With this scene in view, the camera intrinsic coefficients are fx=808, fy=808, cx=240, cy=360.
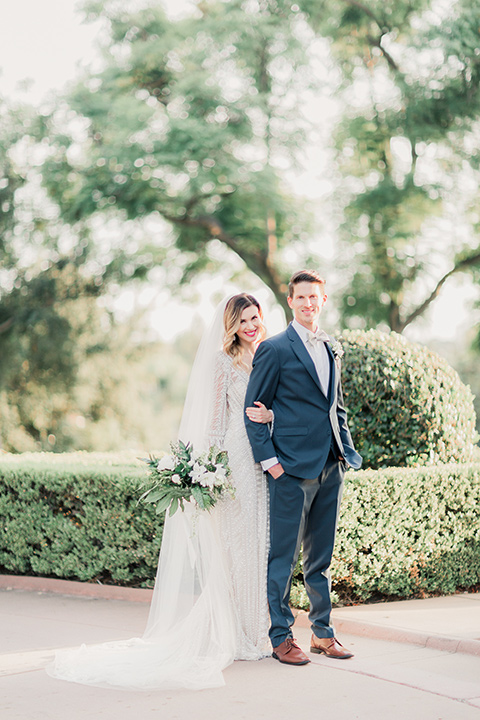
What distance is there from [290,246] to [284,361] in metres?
16.8

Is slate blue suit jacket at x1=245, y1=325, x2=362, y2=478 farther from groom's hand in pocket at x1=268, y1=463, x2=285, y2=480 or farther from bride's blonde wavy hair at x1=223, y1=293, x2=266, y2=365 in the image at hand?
bride's blonde wavy hair at x1=223, y1=293, x2=266, y2=365

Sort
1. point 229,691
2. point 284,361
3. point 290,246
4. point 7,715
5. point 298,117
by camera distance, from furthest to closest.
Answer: point 290,246
point 298,117
point 284,361
point 229,691
point 7,715

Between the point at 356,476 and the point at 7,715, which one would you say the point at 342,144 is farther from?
the point at 7,715

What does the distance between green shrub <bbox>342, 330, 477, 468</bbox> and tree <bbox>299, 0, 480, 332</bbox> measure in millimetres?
12648

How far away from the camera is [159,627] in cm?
514

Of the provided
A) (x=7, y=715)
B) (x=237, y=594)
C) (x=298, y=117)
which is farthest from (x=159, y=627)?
(x=298, y=117)

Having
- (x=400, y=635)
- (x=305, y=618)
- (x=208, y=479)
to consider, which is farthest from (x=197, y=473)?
(x=400, y=635)

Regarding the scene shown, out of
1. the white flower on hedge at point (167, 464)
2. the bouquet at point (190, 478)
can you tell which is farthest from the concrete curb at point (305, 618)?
the white flower on hedge at point (167, 464)

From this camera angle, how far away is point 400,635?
5.48m

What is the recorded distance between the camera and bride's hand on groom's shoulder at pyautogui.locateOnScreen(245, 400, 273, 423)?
4844mm

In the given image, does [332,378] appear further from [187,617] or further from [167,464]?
[187,617]

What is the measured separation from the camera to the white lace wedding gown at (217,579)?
4.84 m

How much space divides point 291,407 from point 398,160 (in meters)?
17.8

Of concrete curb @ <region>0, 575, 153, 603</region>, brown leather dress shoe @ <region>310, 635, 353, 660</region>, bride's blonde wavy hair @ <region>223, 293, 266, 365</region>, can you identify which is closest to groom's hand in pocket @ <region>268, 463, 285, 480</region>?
bride's blonde wavy hair @ <region>223, 293, 266, 365</region>
